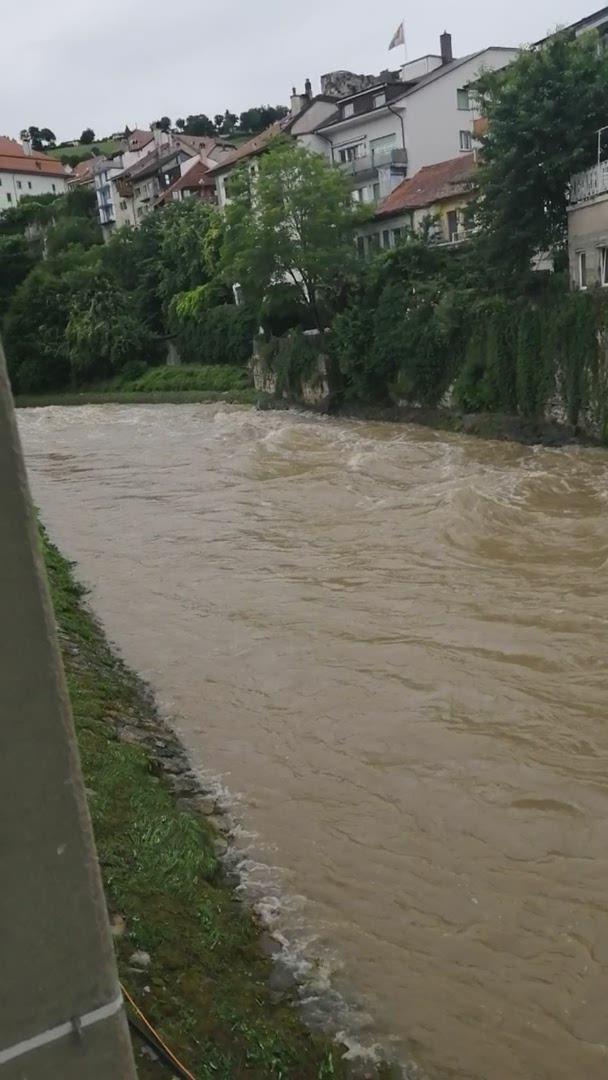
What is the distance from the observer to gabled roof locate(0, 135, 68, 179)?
91.5 metres

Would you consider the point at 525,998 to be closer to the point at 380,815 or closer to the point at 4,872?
the point at 380,815

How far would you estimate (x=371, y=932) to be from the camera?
20.2 feet

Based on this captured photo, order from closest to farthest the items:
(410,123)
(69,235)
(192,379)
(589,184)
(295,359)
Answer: (589,184)
(295,359)
(410,123)
(192,379)
(69,235)

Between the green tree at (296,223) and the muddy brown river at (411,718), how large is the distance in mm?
15635

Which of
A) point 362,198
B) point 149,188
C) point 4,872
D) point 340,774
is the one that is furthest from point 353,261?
point 149,188

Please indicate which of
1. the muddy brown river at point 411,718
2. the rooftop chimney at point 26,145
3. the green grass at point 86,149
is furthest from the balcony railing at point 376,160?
the green grass at point 86,149

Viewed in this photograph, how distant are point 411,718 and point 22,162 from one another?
319 feet

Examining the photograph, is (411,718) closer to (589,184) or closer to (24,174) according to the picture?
(589,184)

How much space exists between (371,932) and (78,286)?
51372 millimetres

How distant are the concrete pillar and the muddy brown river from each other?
12.1 feet

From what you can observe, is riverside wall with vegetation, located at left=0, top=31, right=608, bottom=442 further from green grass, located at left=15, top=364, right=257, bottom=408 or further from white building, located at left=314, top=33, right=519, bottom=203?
white building, located at left=314, top=33, right=519, bottom=203

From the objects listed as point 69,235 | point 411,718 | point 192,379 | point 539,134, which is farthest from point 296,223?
point 69,235

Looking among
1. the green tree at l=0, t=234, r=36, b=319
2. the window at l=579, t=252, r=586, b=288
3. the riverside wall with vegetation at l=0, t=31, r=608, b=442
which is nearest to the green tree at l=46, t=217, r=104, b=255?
the green tree at l=0, t=234, r=36, b=319

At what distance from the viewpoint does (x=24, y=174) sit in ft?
305
